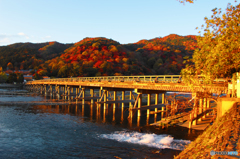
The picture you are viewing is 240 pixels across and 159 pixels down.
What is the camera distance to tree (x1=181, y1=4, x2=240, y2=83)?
12344 millimetres

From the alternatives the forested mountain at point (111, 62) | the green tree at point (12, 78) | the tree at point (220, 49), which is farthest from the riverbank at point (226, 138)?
the green tree at point (12, 78)

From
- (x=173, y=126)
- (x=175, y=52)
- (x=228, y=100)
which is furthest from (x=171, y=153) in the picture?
(x=175, y=52)

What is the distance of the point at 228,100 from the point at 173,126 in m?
12.1

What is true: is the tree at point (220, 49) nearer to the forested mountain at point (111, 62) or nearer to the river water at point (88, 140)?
the river water at point (88, 140)

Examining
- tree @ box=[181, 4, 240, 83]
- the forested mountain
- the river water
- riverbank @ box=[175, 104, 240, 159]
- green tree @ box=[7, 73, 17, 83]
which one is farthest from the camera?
green tree @ box=[7, 73, 17, 83]

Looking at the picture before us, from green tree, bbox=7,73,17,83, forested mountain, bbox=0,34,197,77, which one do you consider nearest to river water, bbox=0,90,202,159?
forested mountain, bbox=0,34,197,77

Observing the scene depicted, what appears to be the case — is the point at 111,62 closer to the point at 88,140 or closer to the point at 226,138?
the point at 88,140

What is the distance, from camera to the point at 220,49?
12.6 metres

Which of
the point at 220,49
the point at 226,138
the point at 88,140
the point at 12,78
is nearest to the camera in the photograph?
the point at 226,138

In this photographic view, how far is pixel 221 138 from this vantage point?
28.2 feet

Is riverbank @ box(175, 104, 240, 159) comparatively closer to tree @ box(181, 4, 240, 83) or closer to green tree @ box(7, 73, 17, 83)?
tree @ box(181, 4, 240, 83)

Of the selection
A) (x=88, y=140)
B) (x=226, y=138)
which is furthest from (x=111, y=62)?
(x=226, y=138)

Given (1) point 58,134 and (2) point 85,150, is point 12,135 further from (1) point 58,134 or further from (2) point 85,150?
(2) point 85,150

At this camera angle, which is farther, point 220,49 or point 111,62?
point 111,62
